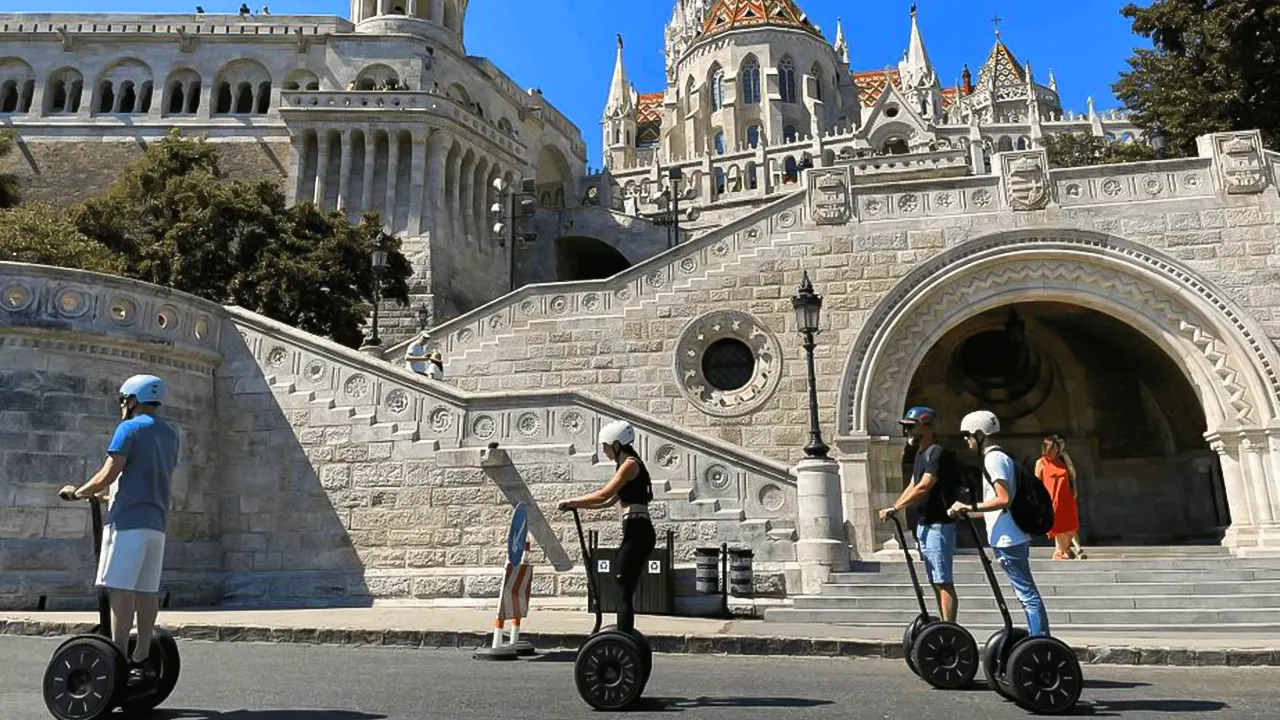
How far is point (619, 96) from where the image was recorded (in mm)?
88312

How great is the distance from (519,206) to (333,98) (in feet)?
29.9

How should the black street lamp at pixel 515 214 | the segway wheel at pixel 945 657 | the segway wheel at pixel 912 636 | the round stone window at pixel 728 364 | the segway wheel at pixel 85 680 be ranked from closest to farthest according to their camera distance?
the segway wheel at pixel 85 680 < the segway wheel at pixel 945 657 < the segway wheel at pixel 912 636 < the round stone window at pixel 728 364 < the black street lamp at pixel 515 214

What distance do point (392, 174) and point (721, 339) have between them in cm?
2271

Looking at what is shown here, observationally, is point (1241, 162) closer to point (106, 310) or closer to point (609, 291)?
point (609, 291)

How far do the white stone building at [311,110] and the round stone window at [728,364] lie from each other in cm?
1888

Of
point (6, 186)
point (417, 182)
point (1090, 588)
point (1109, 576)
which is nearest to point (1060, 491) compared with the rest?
point (1109, 576)

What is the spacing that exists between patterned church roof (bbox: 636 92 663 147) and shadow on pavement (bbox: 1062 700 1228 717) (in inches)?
3341

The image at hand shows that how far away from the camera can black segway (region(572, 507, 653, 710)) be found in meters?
5.18

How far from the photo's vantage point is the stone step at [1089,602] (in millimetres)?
10078

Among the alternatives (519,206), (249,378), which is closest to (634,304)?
(249,378)

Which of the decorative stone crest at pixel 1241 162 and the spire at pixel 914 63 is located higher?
the spire at pixel 914 63

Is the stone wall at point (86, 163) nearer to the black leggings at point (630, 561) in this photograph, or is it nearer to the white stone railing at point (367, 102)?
the white stone railing at point (367, 102)

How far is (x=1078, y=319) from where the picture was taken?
62.7 ft

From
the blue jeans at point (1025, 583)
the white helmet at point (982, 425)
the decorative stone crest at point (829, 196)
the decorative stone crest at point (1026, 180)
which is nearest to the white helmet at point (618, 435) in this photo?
the white helmet at point (982, 425)
